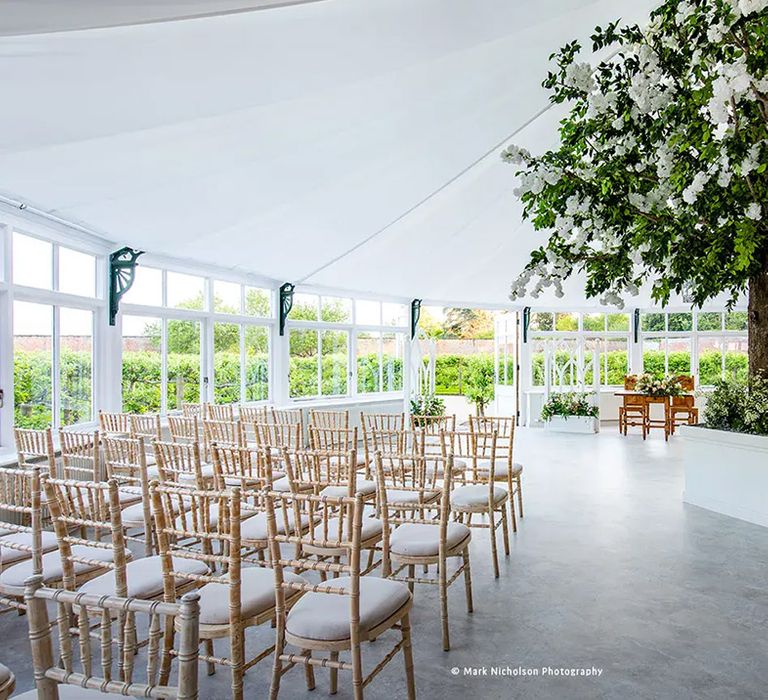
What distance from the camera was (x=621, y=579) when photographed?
4402 millimetres

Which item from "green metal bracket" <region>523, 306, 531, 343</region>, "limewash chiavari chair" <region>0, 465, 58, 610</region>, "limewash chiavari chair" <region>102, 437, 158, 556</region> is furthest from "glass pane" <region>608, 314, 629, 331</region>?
"limewash chiavari chair" <region>0, 465, 58, 610</region>

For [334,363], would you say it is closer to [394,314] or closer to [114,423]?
[394,314]

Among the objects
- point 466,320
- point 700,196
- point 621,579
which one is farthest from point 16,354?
point 466,320

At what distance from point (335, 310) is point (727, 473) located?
7067mm

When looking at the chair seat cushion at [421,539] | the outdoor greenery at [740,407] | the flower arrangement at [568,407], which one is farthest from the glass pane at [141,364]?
the flower arrangement at [568,407]

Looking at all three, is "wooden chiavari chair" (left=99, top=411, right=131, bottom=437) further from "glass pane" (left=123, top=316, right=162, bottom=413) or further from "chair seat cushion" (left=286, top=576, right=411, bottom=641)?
"chair seat cushion" (left=286, top=576, right=411, bottom=641)

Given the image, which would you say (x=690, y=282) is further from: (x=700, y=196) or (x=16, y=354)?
(x=16, y=354)

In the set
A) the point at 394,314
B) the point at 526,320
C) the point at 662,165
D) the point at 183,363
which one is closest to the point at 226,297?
the point at 183,363

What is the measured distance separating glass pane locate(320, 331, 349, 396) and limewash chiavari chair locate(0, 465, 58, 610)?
744cm

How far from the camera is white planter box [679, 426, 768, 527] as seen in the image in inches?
232

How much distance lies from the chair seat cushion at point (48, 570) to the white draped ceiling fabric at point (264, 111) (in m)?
2.48

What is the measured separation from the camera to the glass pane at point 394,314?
1259cm

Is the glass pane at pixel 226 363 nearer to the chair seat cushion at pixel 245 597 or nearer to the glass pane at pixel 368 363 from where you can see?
the glass pane at pixel 368 363

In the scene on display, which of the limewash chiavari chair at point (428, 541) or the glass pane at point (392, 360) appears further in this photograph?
the glass pane at point (392, 360)
